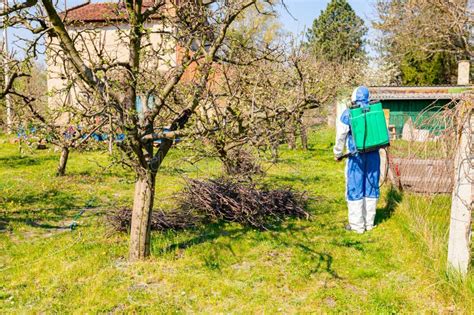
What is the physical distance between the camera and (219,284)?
15.3 feet

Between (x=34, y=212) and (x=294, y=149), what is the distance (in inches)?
408

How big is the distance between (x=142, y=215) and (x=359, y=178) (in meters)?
3.25

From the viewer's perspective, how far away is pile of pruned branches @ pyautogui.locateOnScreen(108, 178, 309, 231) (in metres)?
6.32

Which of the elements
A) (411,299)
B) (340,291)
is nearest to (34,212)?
(340,291)

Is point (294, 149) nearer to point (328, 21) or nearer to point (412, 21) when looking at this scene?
point (412, 21)

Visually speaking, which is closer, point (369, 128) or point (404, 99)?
point (369, 128)

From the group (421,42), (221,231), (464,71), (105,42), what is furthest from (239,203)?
(421,42)

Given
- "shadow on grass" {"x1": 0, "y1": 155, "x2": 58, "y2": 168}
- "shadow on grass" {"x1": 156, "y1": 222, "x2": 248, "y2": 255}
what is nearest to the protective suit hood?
"shadow on grass" {"x1": 156, "y1": 222, "x2": 248, "y2": 255}

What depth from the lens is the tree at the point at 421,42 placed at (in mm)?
20234

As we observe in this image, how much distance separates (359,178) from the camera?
20.9 ft

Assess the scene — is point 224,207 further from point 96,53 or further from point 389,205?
point 96,53

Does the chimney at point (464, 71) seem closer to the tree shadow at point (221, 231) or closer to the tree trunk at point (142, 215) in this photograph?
the tree shadow at point (221, 231)

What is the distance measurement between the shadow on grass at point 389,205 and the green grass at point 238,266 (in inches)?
1.1

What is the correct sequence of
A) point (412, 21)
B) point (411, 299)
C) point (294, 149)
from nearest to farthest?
point (411, 299) < point (294, 149) < point (412, 21)
